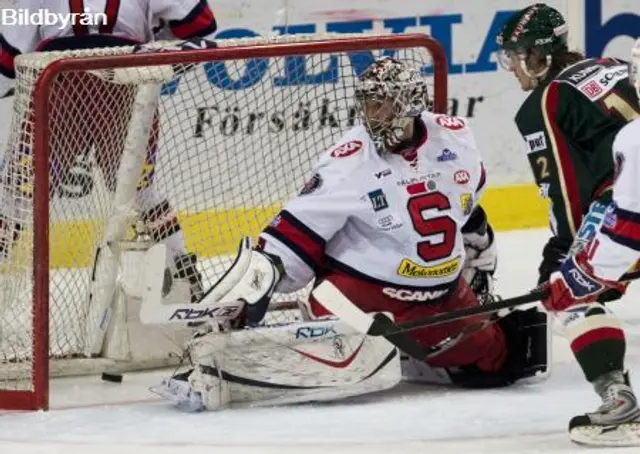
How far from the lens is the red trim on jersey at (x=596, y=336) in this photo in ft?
14.3

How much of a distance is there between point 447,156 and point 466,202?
0.38 feet

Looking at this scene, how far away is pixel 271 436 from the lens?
454 centimetres

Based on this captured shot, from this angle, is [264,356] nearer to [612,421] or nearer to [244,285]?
[244,285]

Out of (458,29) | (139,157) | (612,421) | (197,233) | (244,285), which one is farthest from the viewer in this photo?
(458,29)

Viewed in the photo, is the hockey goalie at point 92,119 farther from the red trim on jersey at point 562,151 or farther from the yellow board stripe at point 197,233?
the red trim on jersey at point 562,151

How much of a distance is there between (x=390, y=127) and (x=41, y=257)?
82 cm

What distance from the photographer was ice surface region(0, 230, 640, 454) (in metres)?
4.41

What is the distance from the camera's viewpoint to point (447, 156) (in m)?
4.98

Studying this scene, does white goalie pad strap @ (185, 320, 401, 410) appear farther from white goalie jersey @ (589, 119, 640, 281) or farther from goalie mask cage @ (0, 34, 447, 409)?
white goalie jersey @ (589, 119, 640, 281)

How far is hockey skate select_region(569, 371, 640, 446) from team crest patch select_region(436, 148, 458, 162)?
31.9 inches

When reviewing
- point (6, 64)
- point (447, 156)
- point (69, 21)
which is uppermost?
point (69, 21)

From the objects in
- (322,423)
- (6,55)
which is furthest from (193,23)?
(322,423)

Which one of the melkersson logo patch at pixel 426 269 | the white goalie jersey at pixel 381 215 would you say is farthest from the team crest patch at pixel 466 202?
the melkersson logo patch at pixel 426 269

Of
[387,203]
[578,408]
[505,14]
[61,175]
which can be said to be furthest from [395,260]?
[505,14]
